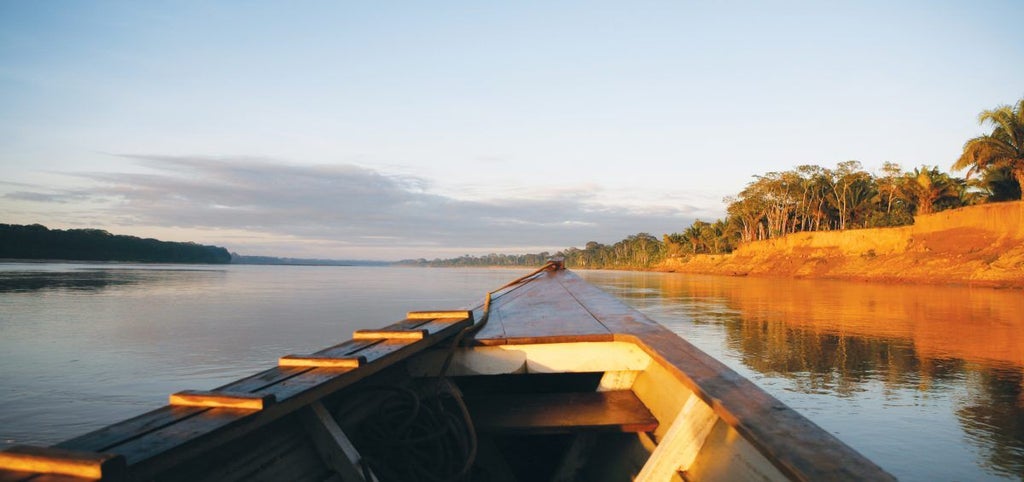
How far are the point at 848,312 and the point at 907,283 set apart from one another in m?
18.1

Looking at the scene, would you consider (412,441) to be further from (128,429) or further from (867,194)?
(867,194)

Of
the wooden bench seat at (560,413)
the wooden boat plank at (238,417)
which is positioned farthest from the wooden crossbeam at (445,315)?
the wooden boat plank at (238,417)

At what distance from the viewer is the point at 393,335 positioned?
2.88 metres

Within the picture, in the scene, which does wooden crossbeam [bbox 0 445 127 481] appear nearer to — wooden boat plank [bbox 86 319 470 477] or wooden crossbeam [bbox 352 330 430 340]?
wooden boat plank [bbox 86 319 470 477]

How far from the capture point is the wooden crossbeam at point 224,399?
159 cm

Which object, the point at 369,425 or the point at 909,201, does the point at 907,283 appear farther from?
the point at 369,425

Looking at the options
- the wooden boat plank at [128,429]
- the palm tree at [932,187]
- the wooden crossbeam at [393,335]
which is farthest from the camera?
the palm tree at [932,187]

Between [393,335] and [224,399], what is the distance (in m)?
1.26

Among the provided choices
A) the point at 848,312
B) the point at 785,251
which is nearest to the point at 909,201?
the point at 785,251

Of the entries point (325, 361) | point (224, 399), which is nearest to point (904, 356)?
point (325, 361)

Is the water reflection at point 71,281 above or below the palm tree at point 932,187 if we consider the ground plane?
below

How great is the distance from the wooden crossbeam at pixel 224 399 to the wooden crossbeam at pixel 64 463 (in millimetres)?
427

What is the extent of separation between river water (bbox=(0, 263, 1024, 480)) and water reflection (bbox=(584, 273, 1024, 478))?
0.02 metres

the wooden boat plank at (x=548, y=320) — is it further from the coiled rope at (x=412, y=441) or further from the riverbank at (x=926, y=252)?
the riverbank at (x=926, y=252)
